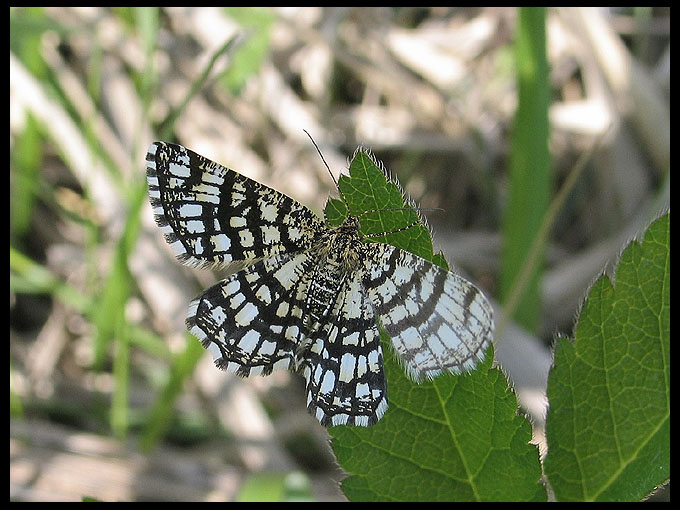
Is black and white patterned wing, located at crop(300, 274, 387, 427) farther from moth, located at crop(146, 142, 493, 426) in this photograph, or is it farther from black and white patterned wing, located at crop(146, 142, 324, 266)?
black and white patterned wing, located at crop(146, 142, 324, 266)

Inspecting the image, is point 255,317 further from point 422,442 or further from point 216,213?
point 422,442

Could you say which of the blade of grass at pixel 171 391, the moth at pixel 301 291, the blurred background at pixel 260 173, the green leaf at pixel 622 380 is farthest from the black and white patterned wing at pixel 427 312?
the blade of grass at pixel 171 391

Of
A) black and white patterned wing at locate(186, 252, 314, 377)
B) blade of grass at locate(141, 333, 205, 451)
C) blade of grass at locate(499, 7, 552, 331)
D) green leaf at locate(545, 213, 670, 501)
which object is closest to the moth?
black and white patterned wing at locate(186, 252, 314, 377)

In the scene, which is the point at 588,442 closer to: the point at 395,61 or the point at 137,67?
the point at 395,61

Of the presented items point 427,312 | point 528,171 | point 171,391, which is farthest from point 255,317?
point 528,171

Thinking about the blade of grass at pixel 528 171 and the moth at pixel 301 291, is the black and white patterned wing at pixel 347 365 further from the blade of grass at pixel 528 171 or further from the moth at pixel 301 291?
the blade of grass at pixel 528 171
